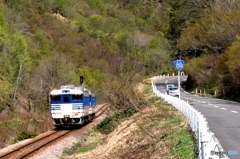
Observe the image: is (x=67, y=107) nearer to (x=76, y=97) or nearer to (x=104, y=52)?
(x=76, y=97)

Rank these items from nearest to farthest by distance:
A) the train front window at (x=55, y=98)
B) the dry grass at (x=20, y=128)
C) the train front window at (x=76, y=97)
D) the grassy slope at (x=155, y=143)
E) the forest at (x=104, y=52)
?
the grassy slope at (x=155, y=143)
the dry grass at (x=20, y=128)
the train front window at (x=76, y=97)
the train front window at (x=55, y=98)
the forest at (x=104, y=52)

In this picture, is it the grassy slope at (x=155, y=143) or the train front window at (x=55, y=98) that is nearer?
the grassy slope at (x=155, y=143)

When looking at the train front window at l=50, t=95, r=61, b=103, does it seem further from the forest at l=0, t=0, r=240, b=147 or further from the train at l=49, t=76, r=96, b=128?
the forest at l=0, t=0, r=240, b=147

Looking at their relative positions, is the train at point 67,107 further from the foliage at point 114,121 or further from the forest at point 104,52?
the forest at point 104,52

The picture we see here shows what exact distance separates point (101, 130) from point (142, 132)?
10616mm

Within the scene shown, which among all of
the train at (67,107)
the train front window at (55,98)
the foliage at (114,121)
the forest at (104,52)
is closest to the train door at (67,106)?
the train at (67,107)

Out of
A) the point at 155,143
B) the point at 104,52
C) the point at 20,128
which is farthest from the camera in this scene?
the point at 104,52

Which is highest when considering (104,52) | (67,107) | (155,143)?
(104,52)

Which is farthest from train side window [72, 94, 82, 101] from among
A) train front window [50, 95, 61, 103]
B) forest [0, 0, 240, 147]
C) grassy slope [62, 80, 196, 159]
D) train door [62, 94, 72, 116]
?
grassy slope [62, 80, 196, 159]

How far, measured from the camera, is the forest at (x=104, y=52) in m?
45.1

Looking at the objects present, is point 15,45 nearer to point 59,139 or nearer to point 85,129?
point 85,129

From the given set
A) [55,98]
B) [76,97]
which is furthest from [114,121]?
[55,98]

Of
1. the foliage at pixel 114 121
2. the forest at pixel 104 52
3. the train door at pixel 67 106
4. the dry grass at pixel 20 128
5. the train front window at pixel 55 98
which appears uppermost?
the forest at pixel 104 52

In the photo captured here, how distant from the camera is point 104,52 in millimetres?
122750
